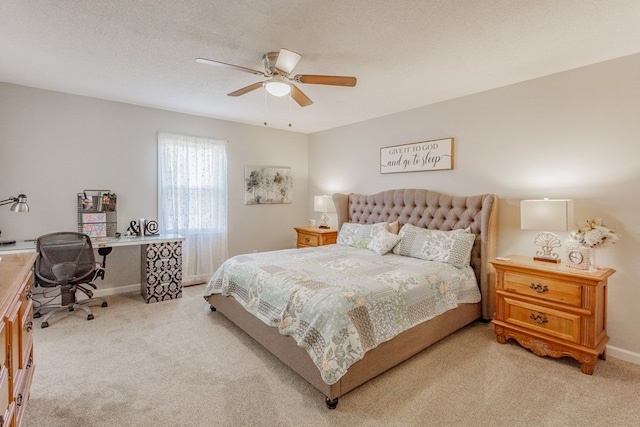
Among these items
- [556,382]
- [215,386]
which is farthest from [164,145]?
[556,382]

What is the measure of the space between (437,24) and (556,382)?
2.72m

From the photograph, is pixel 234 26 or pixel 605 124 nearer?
pixel 234 26

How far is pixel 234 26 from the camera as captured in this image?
221 cm

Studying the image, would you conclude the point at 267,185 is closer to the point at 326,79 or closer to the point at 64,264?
the point at 64,264

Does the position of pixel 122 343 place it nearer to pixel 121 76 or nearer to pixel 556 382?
pixel 121 76

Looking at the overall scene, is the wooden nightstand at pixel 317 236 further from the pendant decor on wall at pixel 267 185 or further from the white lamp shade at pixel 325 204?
the pendant decor on wall at pixel 267 185

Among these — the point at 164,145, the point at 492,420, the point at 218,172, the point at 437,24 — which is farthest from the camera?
the point at 218,172

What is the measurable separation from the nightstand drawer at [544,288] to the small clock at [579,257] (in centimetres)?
23

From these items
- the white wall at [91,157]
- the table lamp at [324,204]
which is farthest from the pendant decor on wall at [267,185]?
the table lamp at [324,204]

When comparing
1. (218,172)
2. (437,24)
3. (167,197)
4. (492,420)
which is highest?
(437,24)

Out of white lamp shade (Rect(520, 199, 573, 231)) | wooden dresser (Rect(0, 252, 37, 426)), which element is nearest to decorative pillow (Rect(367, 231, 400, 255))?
white lamp shade (Rect(520, 199, 573, 231))

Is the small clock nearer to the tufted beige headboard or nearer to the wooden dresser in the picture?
the tufted beige headboard

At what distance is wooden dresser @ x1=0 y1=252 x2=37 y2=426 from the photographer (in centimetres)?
119

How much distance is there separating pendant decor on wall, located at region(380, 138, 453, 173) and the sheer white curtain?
254cm
